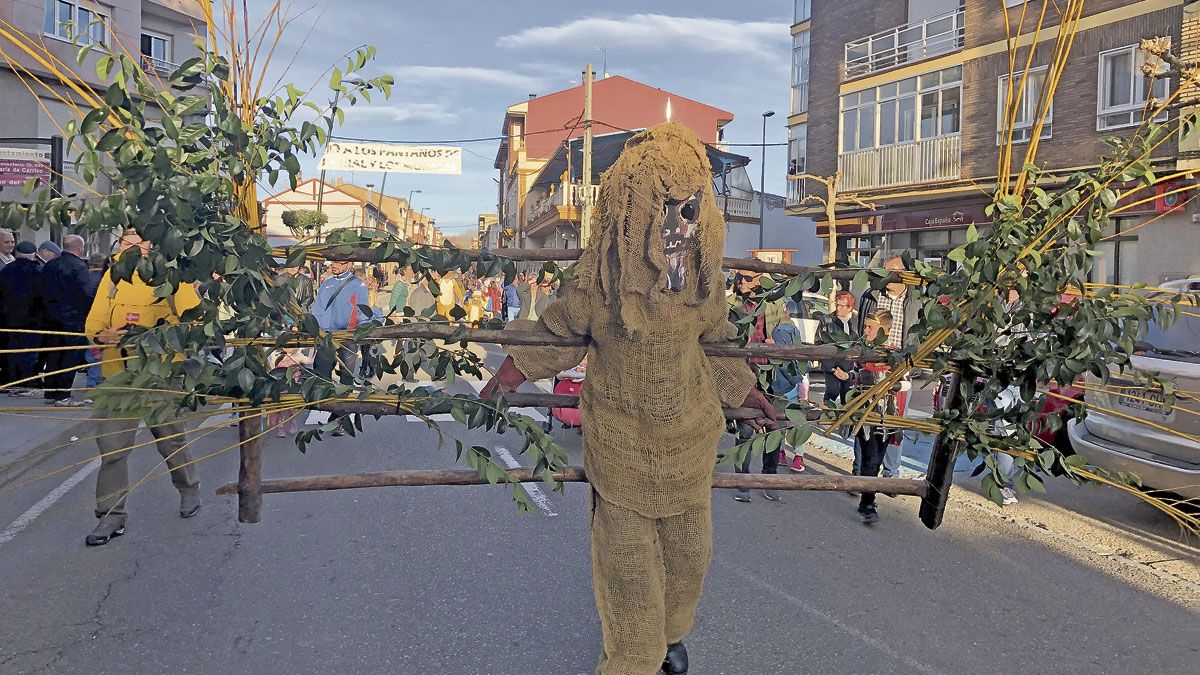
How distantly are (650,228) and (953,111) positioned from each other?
2081 centimetres

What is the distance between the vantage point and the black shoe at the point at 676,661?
3.19 m

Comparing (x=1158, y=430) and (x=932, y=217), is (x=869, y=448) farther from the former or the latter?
(x=932, y=217)

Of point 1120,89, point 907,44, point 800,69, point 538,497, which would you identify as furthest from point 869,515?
point 800,69

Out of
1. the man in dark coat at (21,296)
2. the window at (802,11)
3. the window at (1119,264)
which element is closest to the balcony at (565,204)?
the window at (802,11)

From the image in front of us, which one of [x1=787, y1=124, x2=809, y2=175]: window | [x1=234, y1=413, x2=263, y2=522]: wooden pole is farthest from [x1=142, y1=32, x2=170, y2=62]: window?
[x1=234, y1=413, x2=263, y2=522]: wooden pole

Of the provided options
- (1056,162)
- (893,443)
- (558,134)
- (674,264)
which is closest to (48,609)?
(674,264)

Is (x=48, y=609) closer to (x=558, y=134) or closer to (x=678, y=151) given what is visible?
(x=678, y=151)

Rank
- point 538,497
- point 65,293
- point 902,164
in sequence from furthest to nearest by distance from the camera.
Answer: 1. point 902,164
2. point 65,293
3. point 538,497

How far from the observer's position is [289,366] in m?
3.53

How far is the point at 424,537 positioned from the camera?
5.19m

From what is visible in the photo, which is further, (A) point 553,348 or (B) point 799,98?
(B) point 799,98

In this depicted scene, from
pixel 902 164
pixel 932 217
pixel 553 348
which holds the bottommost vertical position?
pixel 553 348

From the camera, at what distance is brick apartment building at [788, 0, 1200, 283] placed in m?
15.9

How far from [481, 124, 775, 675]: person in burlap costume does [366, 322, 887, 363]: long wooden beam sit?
0.14 ft
